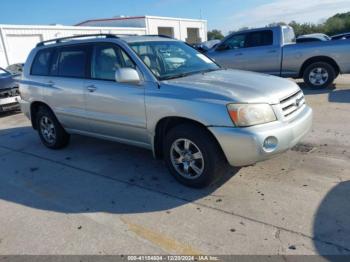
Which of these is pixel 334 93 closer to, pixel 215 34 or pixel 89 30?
pixel 89 30

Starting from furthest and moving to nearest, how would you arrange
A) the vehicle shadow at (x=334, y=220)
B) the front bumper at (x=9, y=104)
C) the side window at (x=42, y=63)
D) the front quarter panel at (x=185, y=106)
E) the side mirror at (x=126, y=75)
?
the front bumper at (x=9, y=104) < the side window at (x=42, y=63) < the side mirror at (x=126, y=75) < the front quarter panel at (x=185, y=106) < the vehicle shadow at (x=334, y=220)

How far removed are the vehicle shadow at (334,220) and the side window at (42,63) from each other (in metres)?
4.64

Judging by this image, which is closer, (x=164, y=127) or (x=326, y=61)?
(x=164, y=127)

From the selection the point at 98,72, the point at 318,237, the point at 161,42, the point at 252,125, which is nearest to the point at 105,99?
the point at 98,72

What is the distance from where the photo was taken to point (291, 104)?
159 inches

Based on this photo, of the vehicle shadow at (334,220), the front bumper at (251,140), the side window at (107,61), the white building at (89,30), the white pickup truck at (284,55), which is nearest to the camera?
the vehicle shadow at (334,220)

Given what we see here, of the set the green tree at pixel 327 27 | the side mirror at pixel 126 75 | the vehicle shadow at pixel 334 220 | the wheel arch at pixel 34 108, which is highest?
the green tree at pixel 327 27

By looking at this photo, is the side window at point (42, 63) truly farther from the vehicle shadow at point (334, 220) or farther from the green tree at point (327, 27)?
the green tree at point (327, 27)

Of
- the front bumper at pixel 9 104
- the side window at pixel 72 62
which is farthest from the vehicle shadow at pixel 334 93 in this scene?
the front bumper at pixel 9 104

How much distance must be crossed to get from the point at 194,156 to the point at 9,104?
24.4 feet

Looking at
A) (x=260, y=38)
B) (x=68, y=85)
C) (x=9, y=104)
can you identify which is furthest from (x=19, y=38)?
(x=68, y=85)

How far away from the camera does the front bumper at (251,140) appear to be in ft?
11.7

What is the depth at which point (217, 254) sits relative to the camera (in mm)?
2945

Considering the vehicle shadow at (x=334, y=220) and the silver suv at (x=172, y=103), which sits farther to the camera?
the silver suv at (x=172, y=103)
